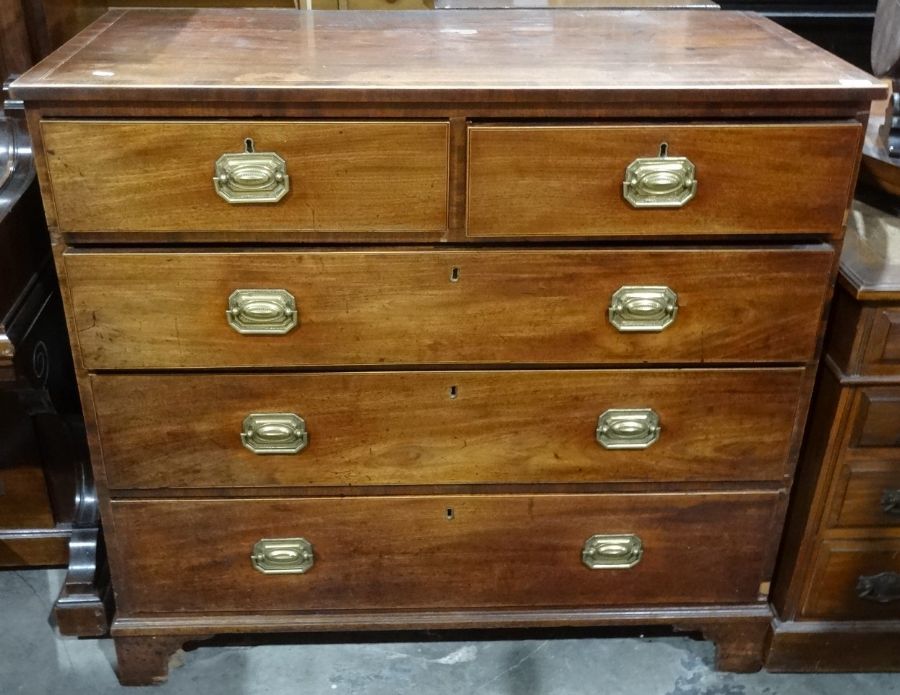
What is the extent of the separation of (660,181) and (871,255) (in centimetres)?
37

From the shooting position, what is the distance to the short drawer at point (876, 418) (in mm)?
1372

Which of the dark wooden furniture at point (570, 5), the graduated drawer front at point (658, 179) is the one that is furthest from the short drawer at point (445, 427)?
the dark wooden furniture at point (570, 5)

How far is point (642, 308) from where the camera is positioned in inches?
51.2

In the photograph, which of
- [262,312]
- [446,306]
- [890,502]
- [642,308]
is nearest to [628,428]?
[642,308]

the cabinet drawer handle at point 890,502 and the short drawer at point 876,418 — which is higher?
the short drawer at point 876,418

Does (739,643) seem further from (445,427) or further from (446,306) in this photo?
→ (446,306)

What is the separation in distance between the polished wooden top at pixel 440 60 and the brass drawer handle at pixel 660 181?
0.08 metres

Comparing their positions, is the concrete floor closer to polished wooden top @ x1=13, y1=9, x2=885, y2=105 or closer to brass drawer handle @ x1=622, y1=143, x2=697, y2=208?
brass drawer handle @ x1=622, y1=143, x2=697, y2=208

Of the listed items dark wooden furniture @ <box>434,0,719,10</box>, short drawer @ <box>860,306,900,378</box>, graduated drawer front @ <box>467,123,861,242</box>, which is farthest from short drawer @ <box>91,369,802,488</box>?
dark wooden furniture @ <box>434,0,719,10</box>

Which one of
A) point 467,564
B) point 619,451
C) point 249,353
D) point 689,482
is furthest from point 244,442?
point 689,482

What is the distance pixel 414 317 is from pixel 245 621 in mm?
621

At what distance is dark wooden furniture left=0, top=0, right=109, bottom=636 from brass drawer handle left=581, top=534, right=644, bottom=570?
2.76 ft

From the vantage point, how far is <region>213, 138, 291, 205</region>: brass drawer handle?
118cm

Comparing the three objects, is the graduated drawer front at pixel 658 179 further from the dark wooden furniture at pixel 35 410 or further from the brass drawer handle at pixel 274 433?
the dark wooden furniture at pixel 35 410
